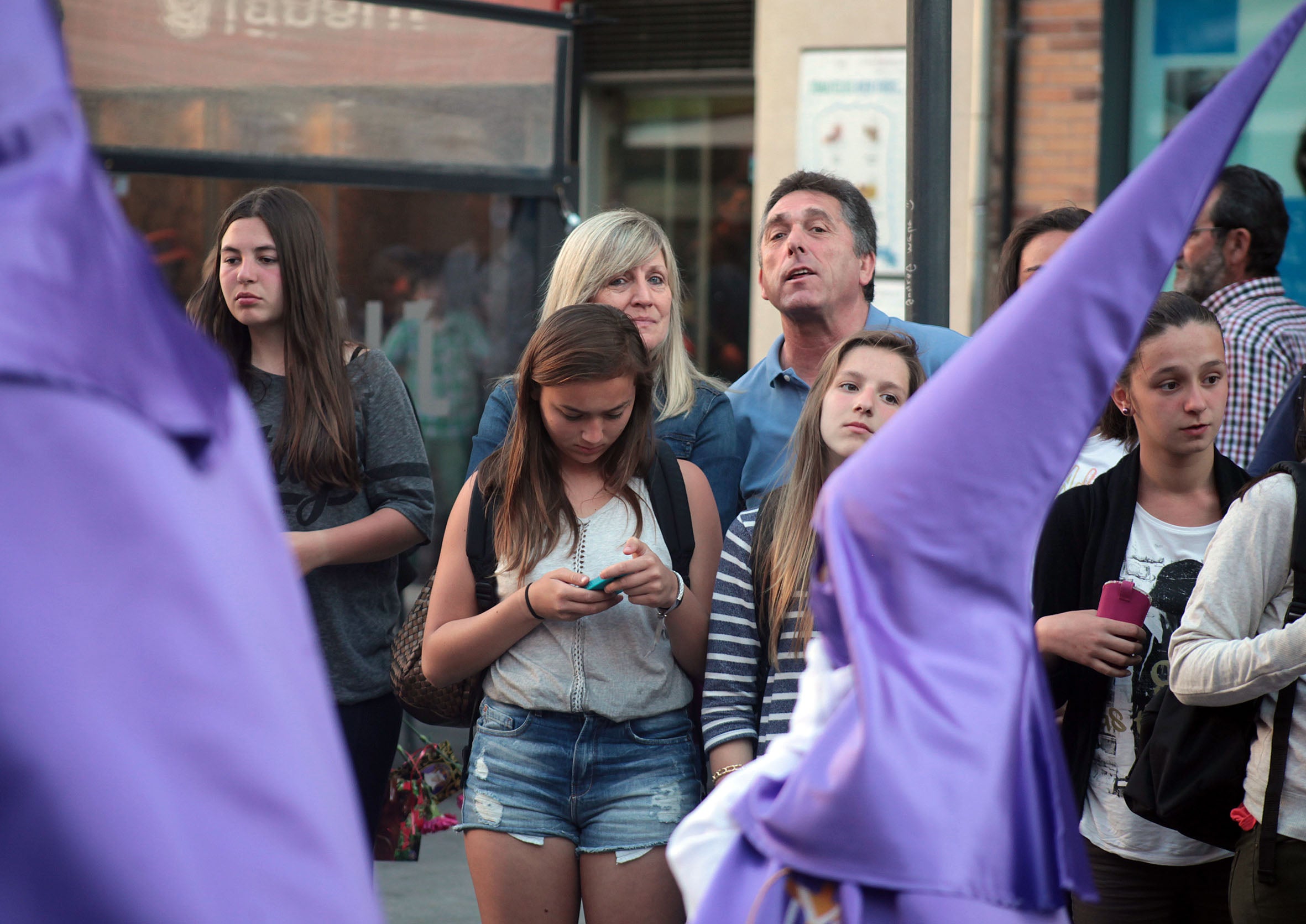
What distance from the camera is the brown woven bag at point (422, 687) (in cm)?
303

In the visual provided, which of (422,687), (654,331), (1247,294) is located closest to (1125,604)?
(654,331)

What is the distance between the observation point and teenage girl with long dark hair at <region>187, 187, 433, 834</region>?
3.27 metres

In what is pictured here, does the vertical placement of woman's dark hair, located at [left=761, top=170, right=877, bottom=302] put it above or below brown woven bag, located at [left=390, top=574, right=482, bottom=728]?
above

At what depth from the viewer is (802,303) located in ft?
11.6

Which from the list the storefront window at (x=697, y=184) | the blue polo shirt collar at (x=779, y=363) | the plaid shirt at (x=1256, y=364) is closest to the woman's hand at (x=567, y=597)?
the blue polo shirt collar at (x=779, y=363)

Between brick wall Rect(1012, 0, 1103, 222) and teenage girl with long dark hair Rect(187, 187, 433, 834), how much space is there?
488cm

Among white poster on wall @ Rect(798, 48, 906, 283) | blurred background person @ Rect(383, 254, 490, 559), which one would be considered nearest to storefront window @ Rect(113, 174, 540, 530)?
blurred background person @ Rect(383, 254, 490, 559)

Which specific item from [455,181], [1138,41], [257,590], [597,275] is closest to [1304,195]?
[1138,41]

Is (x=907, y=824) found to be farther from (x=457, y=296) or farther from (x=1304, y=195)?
(x=1304, y=195)

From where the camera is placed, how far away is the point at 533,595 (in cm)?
272

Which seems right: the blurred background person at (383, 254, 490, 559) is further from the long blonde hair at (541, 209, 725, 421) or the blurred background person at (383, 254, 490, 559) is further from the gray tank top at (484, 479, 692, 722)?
the gray tank top at (484, 479, 692, 722)

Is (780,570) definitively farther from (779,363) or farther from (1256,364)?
(1256,364)

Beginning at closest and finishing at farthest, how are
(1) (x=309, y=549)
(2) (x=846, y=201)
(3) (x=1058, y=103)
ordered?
(1) (x=309, y=549), (2) (x=846, y=201), (3) (x=1058, y=103)

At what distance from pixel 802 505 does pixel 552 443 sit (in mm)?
582
